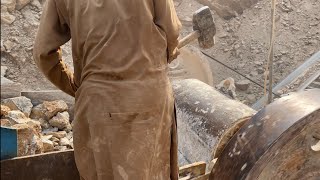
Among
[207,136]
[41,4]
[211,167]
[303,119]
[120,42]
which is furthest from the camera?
[41,4]

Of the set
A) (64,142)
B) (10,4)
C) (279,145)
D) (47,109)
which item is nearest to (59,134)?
(64,142)

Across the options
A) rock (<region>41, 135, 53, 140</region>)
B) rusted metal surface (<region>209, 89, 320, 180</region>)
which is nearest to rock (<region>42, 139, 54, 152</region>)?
rock (<region>41, 135, 53, 140</region>)

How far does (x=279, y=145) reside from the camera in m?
2.54

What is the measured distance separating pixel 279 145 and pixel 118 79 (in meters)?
0.99

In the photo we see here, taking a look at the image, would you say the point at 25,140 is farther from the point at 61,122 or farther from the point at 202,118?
the point at 61,122

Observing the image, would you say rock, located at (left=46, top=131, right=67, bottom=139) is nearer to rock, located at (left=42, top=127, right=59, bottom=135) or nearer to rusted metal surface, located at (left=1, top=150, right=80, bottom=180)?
rock, located at (left=42, top=127, right=59, bottom=135)

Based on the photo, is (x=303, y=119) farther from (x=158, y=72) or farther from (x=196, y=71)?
(x=196, y=71)

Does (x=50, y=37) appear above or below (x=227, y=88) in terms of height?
above

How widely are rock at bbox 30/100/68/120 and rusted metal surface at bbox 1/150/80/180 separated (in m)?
2.91

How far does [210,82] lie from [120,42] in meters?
6.79

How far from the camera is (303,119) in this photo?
99.7 inches

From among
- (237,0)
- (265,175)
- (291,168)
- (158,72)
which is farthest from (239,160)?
(237,0)

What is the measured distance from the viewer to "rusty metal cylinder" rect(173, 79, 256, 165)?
361cm

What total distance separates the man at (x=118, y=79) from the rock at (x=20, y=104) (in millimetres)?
3047
